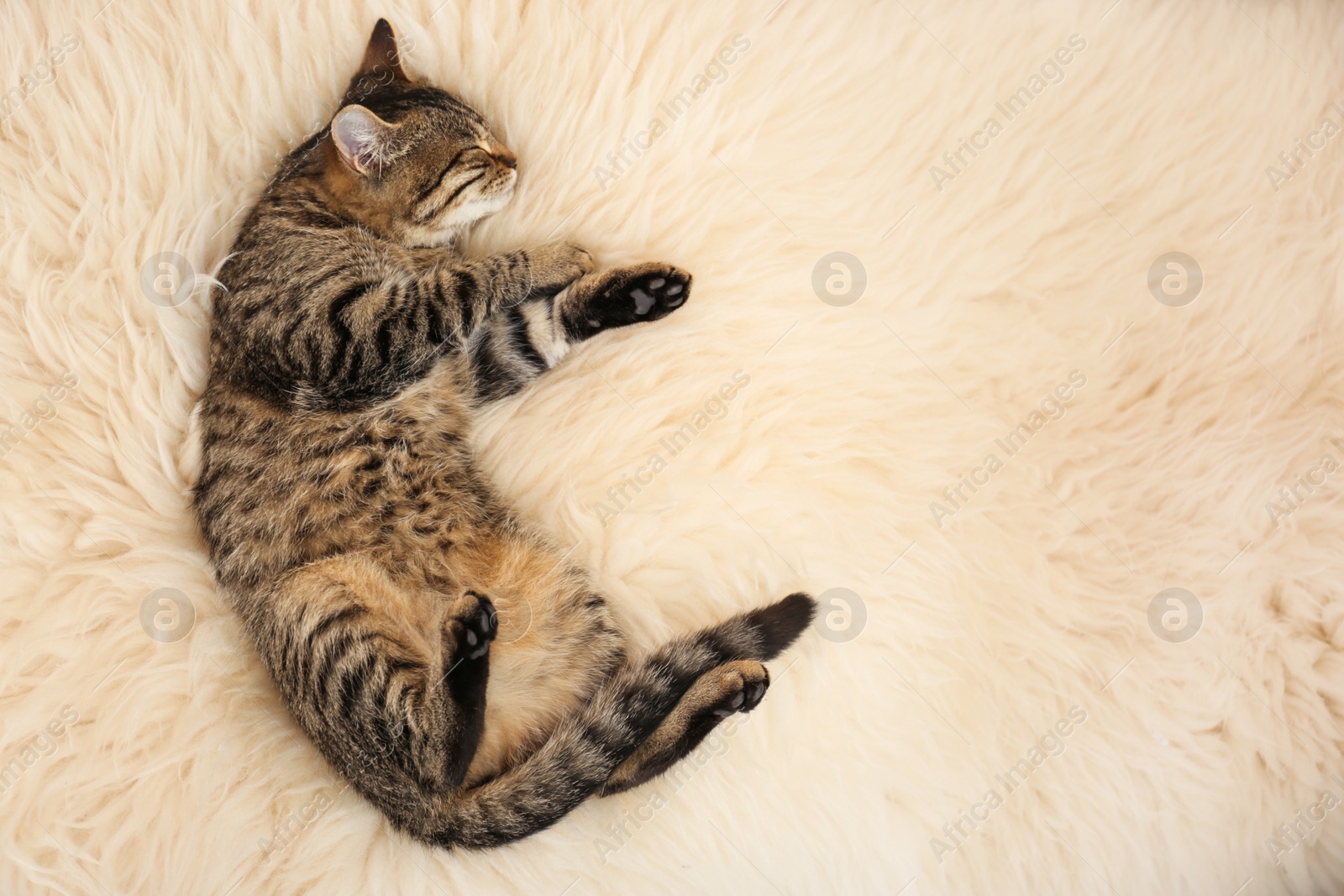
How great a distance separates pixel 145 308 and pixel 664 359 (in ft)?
2.33

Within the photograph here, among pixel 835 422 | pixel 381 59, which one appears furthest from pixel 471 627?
pixel 381 59

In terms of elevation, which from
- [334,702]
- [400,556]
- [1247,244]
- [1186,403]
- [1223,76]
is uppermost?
[1223,76]

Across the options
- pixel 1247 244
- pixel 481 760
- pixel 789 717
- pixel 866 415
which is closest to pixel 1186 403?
pixel 1247 244

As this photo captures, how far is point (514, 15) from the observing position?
1111mm

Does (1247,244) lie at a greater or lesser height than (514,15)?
greater

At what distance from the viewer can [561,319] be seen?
42.7 inches

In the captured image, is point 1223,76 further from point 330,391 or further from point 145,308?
point 145,308
